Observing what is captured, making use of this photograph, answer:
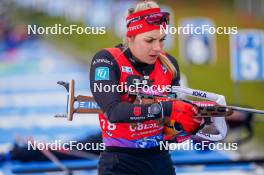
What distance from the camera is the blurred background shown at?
325 inches

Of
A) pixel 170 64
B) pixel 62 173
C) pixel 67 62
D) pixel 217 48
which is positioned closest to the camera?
pixel 170 64

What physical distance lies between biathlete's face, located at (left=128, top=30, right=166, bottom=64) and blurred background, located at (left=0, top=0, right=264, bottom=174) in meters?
2.89

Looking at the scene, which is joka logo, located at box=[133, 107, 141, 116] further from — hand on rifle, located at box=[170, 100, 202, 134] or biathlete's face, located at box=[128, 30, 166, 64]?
biathlete's face, located at box=[128, 30, 166, 64]

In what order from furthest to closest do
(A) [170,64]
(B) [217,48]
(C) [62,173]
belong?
(B) [217,48] → (C) [62,173] → (A) [170,64]

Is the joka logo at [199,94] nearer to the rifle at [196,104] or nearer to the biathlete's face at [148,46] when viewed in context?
the rifle at [196,104]

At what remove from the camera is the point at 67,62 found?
56.9 ft

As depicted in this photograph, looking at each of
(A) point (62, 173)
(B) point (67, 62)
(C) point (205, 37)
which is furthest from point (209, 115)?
(B) point (67, 62)

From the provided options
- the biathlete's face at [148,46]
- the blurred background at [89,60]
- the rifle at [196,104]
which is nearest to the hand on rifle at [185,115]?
the rifle at [196,104]

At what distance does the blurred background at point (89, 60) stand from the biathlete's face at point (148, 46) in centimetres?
289

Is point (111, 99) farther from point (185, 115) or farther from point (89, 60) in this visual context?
point (89, 60)

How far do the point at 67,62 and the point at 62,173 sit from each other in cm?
1118

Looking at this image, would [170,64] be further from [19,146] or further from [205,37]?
[205,37]

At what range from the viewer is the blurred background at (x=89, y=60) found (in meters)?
8.27

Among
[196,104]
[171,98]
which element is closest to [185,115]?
[196,104]
